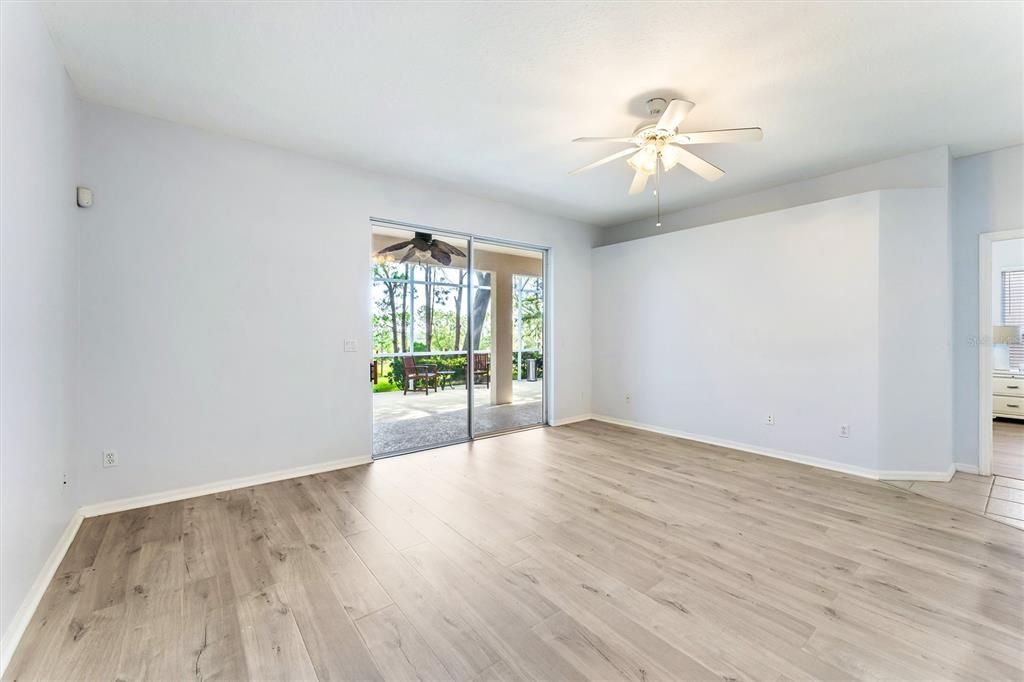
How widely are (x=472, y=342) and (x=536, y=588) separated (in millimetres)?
3202

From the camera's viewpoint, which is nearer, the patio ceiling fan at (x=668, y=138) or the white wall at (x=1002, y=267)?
the patio ceiling fan at (x=668, y=138)

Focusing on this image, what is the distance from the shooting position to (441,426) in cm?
525

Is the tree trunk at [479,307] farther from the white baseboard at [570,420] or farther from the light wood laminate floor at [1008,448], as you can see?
the light wood laminate floor at [1008,448]

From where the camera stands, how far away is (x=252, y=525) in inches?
104

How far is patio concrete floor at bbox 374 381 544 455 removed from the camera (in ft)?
15.6

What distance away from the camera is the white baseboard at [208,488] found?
280 cm

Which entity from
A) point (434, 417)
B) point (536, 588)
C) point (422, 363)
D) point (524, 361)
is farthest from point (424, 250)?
point (536, 588)

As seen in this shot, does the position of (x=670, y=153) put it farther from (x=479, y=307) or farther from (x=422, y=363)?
(x=422, y=363)

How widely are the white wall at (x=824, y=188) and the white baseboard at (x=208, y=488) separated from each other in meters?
4.77

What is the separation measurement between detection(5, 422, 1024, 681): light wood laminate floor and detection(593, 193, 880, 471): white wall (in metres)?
0.87

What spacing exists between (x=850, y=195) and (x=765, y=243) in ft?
2.51

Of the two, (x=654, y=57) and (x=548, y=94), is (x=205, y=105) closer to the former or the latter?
(x=548, y=94)

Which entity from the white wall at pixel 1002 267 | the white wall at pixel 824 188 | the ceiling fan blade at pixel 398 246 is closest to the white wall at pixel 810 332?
the white wall at pixel 824 188

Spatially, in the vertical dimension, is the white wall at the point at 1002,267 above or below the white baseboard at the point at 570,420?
above
